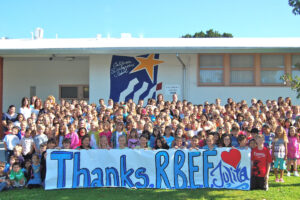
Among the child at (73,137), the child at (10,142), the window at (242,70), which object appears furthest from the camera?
the window at (242,70)

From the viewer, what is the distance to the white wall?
16344 millimetres

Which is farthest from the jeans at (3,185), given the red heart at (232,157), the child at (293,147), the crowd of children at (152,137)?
the child at (293,147)

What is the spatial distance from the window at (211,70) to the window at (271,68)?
1632 mm

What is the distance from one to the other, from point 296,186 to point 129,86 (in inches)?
313

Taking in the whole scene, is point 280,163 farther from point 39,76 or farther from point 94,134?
point 39,76

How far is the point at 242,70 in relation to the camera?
12656 mm

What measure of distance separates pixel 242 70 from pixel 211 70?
124cm

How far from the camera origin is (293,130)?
24.6ft

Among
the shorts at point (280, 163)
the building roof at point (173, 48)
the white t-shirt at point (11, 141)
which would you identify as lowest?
the shorts at point (280, 163)

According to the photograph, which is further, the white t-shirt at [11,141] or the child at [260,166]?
the white t-shirt at [11,141]

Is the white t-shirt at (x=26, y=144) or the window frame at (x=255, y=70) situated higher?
the window frame at (x=255, y=70)

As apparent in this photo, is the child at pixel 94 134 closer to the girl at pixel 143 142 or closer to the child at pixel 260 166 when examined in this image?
the girl at pixel 143 142

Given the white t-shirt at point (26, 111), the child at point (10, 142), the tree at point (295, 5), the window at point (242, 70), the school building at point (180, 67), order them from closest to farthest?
1. the tree at point (295, 5)
2. the child at point (10, 142)
3. the white t-shirt at point (26, 111)
4. the school building at point (180, 67)
5. the window at point (242, 70)

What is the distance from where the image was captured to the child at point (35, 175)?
6.57 meters
